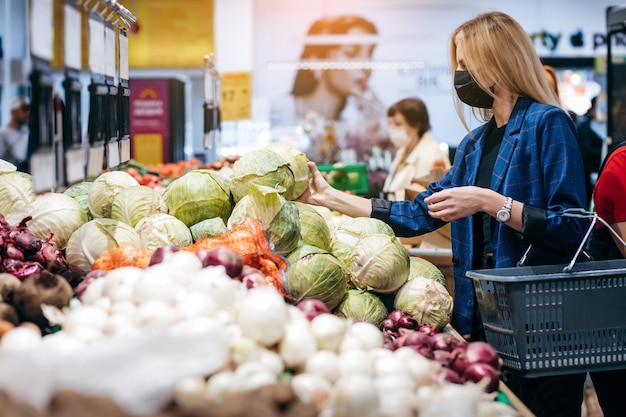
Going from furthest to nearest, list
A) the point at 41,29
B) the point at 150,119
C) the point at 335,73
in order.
A: 1. the point at 335,73
2. the point at 150,119
3. the point at 41,29

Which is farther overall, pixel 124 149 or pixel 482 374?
pixel 124 149

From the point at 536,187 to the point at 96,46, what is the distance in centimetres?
156

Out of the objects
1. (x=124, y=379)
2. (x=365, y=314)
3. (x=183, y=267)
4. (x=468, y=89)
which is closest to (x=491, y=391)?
(x=365, y=314)

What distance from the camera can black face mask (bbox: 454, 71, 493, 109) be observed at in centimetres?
277

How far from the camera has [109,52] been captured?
239 cm

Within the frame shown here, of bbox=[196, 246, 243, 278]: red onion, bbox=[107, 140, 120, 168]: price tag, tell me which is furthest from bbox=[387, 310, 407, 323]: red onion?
bbox=[107, 140, 120, 168]: price tag

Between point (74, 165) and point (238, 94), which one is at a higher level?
point (238, 94)

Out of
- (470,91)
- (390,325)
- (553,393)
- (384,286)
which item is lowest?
(553,393)

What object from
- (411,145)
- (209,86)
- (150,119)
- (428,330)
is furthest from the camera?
(150,119)

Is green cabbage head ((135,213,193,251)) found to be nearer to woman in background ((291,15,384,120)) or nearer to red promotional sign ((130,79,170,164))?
red promotional sign ((130,79,170,164))

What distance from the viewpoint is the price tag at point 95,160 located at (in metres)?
2.13

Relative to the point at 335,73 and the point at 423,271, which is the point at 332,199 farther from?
the point at 335,73

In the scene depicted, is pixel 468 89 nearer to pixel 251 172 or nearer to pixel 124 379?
pixel 251 172

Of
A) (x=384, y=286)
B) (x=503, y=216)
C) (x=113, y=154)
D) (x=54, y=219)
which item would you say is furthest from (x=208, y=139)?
(x=503, y=216)
